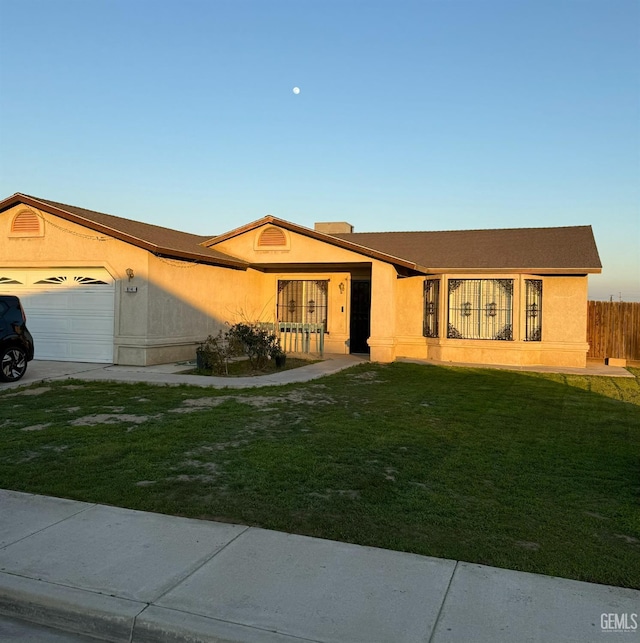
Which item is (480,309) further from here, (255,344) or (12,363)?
(12,363)

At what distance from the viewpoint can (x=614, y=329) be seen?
1903 cm

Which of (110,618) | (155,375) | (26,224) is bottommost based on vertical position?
(110,618)

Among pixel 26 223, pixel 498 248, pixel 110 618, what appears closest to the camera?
pixel 110 618

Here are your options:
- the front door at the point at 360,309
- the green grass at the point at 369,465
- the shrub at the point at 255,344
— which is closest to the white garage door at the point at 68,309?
the shrub at the point at 255,344

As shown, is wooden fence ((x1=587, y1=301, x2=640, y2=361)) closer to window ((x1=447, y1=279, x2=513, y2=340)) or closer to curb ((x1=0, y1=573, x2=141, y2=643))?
window ((x1=447, y1=279, x2=513, y2=340))

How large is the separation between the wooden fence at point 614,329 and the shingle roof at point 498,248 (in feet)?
7.57

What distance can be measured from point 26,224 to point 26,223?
0.09ft

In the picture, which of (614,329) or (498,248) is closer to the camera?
(498,248)

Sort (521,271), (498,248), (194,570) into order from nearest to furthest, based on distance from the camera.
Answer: (194,570) → (521,271) → (498,248)

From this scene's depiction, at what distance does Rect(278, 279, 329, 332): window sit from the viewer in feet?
64.0

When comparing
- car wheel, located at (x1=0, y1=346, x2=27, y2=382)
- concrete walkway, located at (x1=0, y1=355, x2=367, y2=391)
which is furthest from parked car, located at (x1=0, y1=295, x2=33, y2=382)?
concrete walkway, located at (x1=0, y1=355, x2=367, y2=391)

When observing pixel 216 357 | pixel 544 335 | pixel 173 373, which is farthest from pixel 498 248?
pixel 173 373

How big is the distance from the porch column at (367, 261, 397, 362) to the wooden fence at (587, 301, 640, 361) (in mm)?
6932

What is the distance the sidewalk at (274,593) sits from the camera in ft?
10.8
